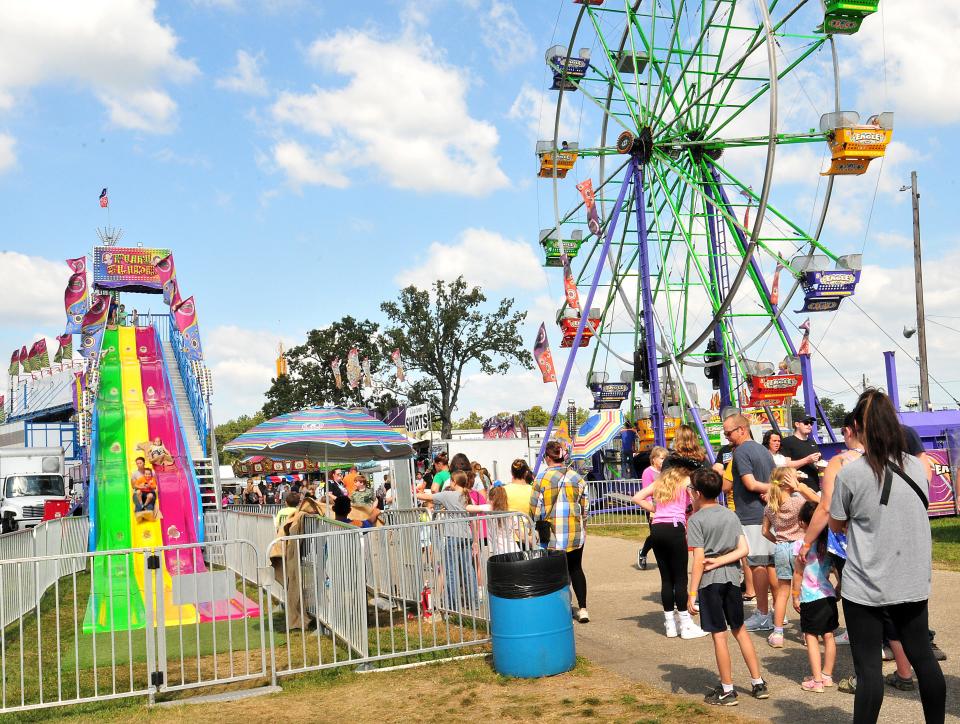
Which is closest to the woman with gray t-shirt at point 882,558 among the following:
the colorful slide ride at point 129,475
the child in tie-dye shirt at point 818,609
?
the child in tie-dye shirt at point 818,609

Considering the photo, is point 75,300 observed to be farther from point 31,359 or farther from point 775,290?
point 31,359

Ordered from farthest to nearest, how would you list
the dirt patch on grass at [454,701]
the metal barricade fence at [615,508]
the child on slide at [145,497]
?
the metal barricade fence at [615,508] → the child on slide at [145,497] → the dirt patch on grass at [454,701]

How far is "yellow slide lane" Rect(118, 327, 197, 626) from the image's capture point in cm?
1359

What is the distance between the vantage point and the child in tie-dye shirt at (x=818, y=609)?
5727 millimetres

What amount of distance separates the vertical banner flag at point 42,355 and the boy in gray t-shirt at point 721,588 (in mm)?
59257

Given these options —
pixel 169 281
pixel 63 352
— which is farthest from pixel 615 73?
pixel 63 352

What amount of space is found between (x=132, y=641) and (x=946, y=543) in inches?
427

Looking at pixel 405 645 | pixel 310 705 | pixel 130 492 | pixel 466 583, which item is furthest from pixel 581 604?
pixel 130 492

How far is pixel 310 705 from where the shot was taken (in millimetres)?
6496

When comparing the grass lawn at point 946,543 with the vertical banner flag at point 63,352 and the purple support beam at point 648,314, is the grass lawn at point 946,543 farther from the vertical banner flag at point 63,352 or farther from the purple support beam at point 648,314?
the vertical banner flag at point 63,352

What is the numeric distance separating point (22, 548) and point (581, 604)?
854cm

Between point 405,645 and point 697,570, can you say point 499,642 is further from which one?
point 697,570

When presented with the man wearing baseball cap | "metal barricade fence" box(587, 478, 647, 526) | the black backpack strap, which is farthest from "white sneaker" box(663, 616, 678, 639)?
"metal barricade fence" box(587, 478, 647, 526)

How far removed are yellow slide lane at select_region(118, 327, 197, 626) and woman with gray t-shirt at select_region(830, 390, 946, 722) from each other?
792 centimetres
